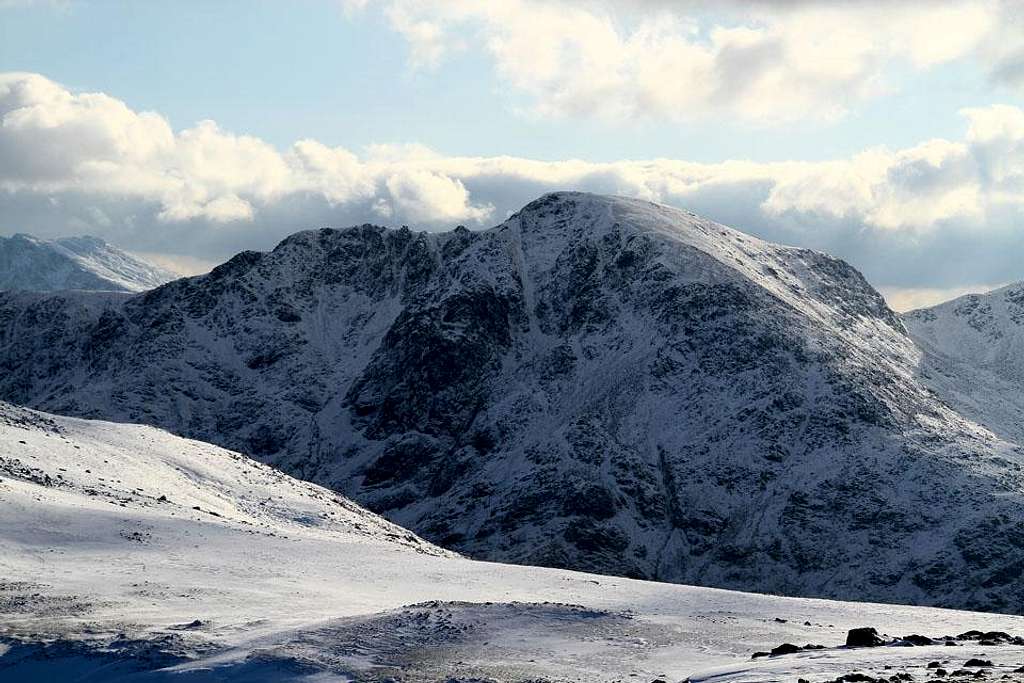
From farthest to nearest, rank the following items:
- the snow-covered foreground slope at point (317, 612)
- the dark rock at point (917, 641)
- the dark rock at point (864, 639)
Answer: the dark rock at point (917, 641) → the dark rock at point (864, 639) → the snow-covered foreground slope at point (317, 612)

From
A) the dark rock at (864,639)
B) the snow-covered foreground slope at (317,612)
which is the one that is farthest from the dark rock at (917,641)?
the snow-covered foreground slope at (317,612)

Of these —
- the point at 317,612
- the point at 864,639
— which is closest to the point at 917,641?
the point at 864,639

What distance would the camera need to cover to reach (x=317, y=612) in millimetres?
48375

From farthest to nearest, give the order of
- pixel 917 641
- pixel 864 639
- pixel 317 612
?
pixel 317 612
pixel 917 641
pixel 864 639

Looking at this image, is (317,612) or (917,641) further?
(317,612)

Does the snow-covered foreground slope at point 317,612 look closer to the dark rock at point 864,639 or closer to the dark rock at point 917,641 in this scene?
the dark rock at point 917,641

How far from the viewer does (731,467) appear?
594 feet

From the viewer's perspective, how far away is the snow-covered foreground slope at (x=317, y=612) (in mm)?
39000

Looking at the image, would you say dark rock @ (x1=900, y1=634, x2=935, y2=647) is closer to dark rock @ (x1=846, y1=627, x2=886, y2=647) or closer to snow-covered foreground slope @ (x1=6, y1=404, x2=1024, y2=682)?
dark rock @ (x1=846, y1=627, x2=886, y2=647)

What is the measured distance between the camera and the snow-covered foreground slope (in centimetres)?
3900

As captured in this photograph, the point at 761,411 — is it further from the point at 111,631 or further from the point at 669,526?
the point at 111,631

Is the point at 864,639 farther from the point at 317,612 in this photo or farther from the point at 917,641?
the point at 317,612

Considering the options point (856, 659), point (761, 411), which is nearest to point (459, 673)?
point (856, 659)

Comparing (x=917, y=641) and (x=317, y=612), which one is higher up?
(x=917, y=641)
